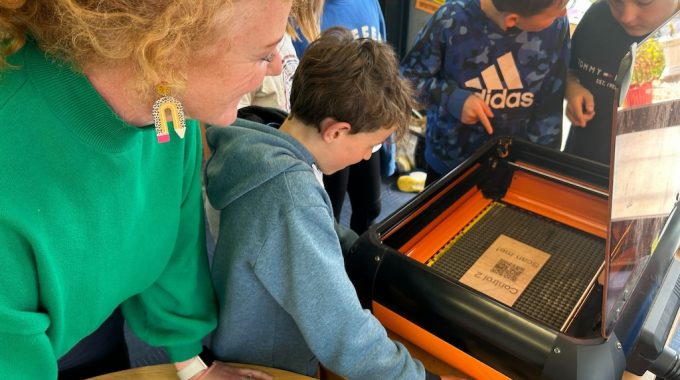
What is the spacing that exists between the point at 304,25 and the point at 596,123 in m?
0.78

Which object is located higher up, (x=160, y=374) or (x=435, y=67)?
(x=435, y=67)

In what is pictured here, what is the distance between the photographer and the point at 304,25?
1135mm

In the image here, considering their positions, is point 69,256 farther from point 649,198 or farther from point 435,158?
point 435,158

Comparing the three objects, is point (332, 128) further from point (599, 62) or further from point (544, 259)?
point (599, 62)

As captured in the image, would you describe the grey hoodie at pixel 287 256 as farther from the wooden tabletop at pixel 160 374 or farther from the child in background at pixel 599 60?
the child in background at pixel 599 60

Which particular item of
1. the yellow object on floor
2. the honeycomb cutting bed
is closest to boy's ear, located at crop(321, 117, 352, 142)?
the honeycomb cutting bed

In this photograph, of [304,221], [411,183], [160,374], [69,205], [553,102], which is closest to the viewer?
[69,205]

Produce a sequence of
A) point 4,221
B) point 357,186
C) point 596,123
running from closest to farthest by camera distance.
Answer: point 4,221 < point 596,123 < point 357,186

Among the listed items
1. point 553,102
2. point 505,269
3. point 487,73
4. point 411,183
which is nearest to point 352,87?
point 505,269

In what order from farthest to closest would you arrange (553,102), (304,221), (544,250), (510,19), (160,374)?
(553,102), (510,19), (544,250), (160,374), (304,221)

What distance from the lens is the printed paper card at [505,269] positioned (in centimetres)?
86

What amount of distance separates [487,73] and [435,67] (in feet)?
0.45

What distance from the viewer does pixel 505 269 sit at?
2.97 feet

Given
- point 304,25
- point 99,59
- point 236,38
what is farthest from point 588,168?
point 99,59
